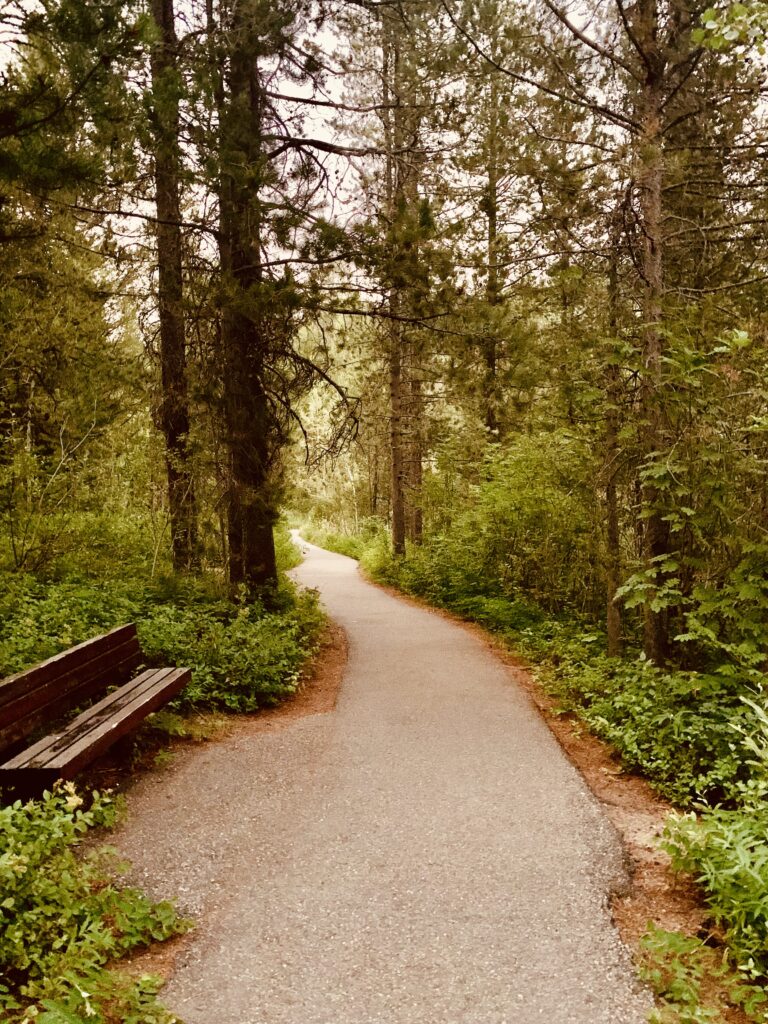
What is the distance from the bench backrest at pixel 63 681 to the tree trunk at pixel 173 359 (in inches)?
146

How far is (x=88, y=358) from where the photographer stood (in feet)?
32.4

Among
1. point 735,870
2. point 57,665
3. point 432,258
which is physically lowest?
point 735,870

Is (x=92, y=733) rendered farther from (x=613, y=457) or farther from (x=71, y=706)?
(x=613, y=457)

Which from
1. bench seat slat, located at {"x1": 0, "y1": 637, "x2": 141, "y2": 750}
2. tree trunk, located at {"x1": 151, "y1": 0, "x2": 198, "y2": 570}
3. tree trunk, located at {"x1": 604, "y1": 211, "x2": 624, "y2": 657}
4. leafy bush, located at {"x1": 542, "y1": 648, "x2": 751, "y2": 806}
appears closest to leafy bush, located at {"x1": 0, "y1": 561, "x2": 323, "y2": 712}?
bench seat slat, located at {"x1": 0, "y1": 637, "x2": 141, "y2": 750}

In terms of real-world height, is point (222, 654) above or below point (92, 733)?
below

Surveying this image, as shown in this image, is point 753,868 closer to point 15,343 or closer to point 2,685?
point 2,685

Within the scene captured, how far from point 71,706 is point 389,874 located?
2.83 m

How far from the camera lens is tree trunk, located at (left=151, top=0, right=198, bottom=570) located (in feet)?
30.1

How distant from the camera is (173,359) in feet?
34.1

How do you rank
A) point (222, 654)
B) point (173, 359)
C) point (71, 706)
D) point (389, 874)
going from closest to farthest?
1. point (389, 874)
2. point (71, 706)
3. point (222, 654)
4. point (173, 359)

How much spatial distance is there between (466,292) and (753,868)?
7.13 m

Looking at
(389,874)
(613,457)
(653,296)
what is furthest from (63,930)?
(653,296)

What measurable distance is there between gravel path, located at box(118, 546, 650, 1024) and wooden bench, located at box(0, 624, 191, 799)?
617mm

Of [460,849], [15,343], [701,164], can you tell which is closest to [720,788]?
[460,849]
